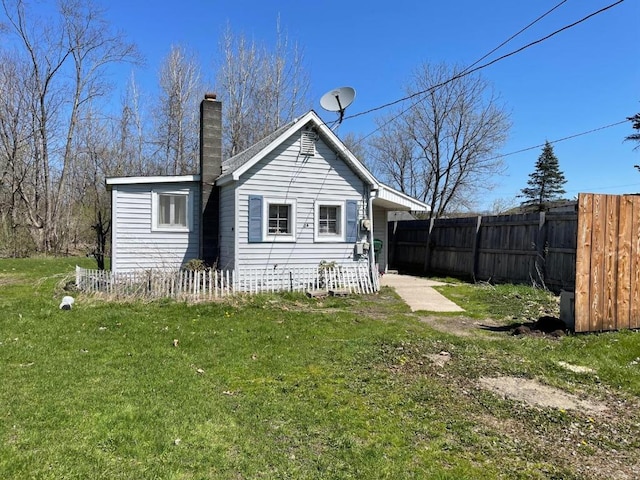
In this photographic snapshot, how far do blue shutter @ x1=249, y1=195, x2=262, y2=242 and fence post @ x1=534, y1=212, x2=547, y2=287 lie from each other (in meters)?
7.49

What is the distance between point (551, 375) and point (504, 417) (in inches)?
62.3

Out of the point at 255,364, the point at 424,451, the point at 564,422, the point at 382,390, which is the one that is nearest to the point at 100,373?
the point at 255,364

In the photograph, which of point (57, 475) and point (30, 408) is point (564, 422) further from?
point (30, 408)

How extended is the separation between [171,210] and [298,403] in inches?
372

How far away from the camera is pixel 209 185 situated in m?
12.5

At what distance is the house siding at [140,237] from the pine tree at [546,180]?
135 ft

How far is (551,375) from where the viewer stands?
5094 mm

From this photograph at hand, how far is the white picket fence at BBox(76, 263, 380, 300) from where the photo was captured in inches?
385

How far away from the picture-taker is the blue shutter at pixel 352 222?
12617mm

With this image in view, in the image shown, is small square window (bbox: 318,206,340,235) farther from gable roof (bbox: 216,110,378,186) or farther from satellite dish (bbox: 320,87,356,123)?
satellite dish (bbox: 320,87,356,123)

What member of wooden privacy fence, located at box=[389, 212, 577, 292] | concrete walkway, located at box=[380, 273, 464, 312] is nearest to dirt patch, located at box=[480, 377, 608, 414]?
wooden privacy fence, located at box=[389, 212, 577, 292]

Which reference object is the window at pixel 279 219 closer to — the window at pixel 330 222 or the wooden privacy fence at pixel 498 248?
the window at pixel 330 222

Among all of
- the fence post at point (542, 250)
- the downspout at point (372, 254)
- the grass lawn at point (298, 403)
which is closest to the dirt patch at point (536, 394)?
the grass lawn at point (298, 403)

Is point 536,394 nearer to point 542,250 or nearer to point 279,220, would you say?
point 542,250
